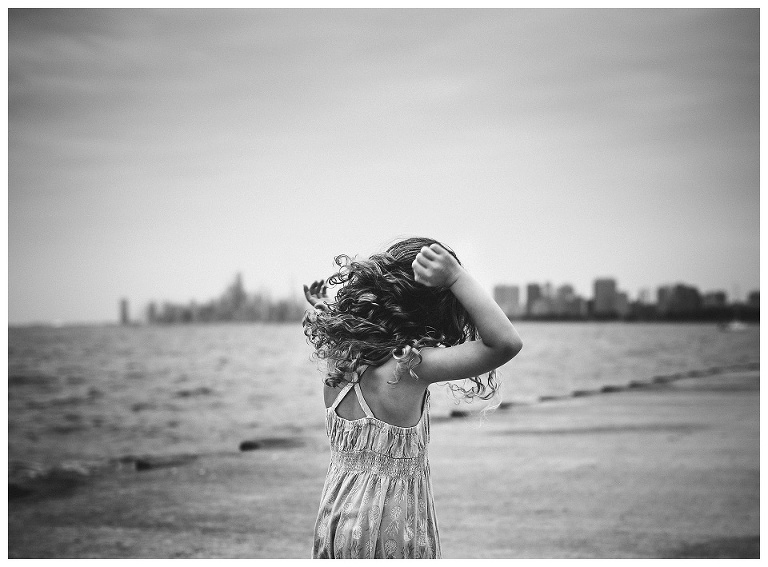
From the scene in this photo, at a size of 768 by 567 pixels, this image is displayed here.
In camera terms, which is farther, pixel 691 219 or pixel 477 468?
pixel 691 219

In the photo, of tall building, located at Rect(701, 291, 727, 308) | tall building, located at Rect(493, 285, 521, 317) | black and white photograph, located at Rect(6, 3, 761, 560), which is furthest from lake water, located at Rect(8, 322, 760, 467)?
tall building, located at Rect(701, 291, 727, 308)

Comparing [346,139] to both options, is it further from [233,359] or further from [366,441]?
[233,359]

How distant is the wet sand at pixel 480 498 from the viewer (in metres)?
3.62

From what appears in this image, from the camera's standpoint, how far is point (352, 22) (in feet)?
18.0

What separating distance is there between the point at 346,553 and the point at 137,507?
313cm

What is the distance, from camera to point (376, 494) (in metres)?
1.66

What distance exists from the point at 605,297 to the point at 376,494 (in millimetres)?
11168

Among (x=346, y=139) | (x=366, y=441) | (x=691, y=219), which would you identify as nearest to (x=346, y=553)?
(x=366, y=441)

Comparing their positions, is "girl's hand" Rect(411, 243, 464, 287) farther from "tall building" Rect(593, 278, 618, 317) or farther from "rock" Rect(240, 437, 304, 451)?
"tall building" Rect(593, 278, 618, 317)

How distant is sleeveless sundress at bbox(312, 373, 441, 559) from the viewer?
5.36ft

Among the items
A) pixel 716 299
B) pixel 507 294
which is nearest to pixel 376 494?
pixel 507 294

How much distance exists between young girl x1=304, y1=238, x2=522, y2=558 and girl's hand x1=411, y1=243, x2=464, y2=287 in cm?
9

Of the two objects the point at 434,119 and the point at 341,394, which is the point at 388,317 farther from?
the point at 434,119

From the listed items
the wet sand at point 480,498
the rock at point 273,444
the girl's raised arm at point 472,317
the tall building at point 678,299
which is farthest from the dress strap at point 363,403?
the tall building at point 678,299
